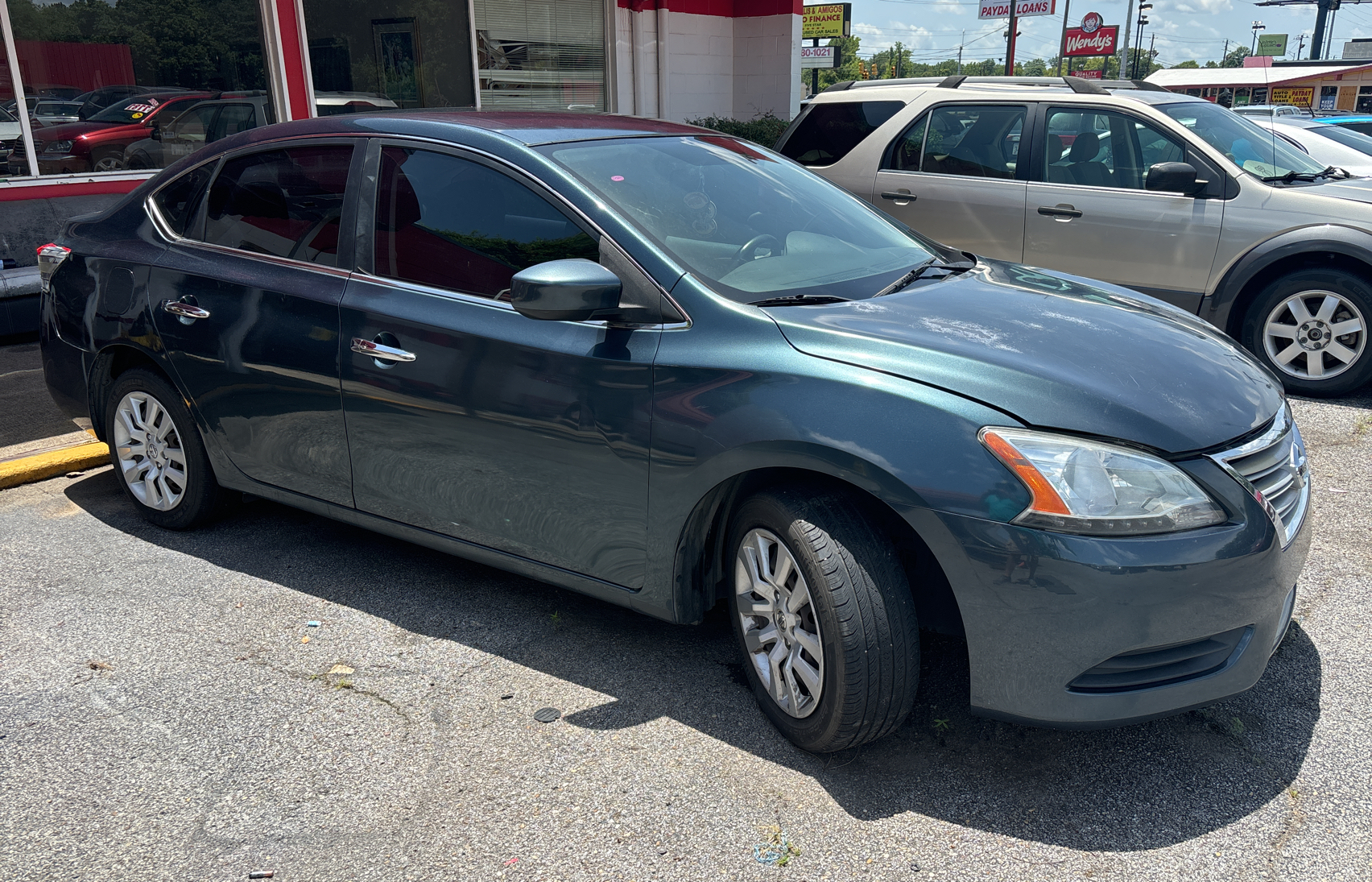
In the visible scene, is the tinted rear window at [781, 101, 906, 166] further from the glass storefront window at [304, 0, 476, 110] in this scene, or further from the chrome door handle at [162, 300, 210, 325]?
the chrome door handle at [162, 300, 210, 325]

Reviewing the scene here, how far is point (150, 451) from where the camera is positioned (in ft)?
14.9

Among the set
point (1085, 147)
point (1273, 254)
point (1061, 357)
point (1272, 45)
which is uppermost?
point (1272, 45)

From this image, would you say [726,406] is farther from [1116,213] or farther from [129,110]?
[129,110]

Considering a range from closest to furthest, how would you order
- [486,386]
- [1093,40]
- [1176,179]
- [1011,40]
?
[486,386] → [1176,179] → [1011,40] → [1093,40]

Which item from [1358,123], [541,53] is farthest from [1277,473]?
[1358,123]

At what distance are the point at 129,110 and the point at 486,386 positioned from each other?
7939 millimetres

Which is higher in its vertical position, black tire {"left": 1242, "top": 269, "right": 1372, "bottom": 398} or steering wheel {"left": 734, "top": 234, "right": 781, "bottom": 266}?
steering wheel {"left": 734, "top": 234, "right": 781, "bottom": 266}

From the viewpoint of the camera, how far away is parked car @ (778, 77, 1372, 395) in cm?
632

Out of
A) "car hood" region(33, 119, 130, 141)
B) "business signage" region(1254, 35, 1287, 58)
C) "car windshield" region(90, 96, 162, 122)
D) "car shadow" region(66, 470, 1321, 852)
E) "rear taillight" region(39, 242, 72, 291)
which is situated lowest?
"car shadow" region(66, 470, 1321, 852)

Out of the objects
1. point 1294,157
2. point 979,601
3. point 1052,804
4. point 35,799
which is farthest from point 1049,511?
point 1294,157

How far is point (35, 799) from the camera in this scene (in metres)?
2.81

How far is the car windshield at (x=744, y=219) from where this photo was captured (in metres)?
3.26

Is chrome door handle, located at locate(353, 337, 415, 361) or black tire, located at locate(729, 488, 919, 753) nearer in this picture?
black tire, located at locate(729, 488, 919, 753)

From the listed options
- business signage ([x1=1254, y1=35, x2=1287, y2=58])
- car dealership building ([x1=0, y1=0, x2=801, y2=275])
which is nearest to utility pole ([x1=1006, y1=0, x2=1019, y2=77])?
car dealership building ([x1=0, y1=0, x2=801, y2=275])
